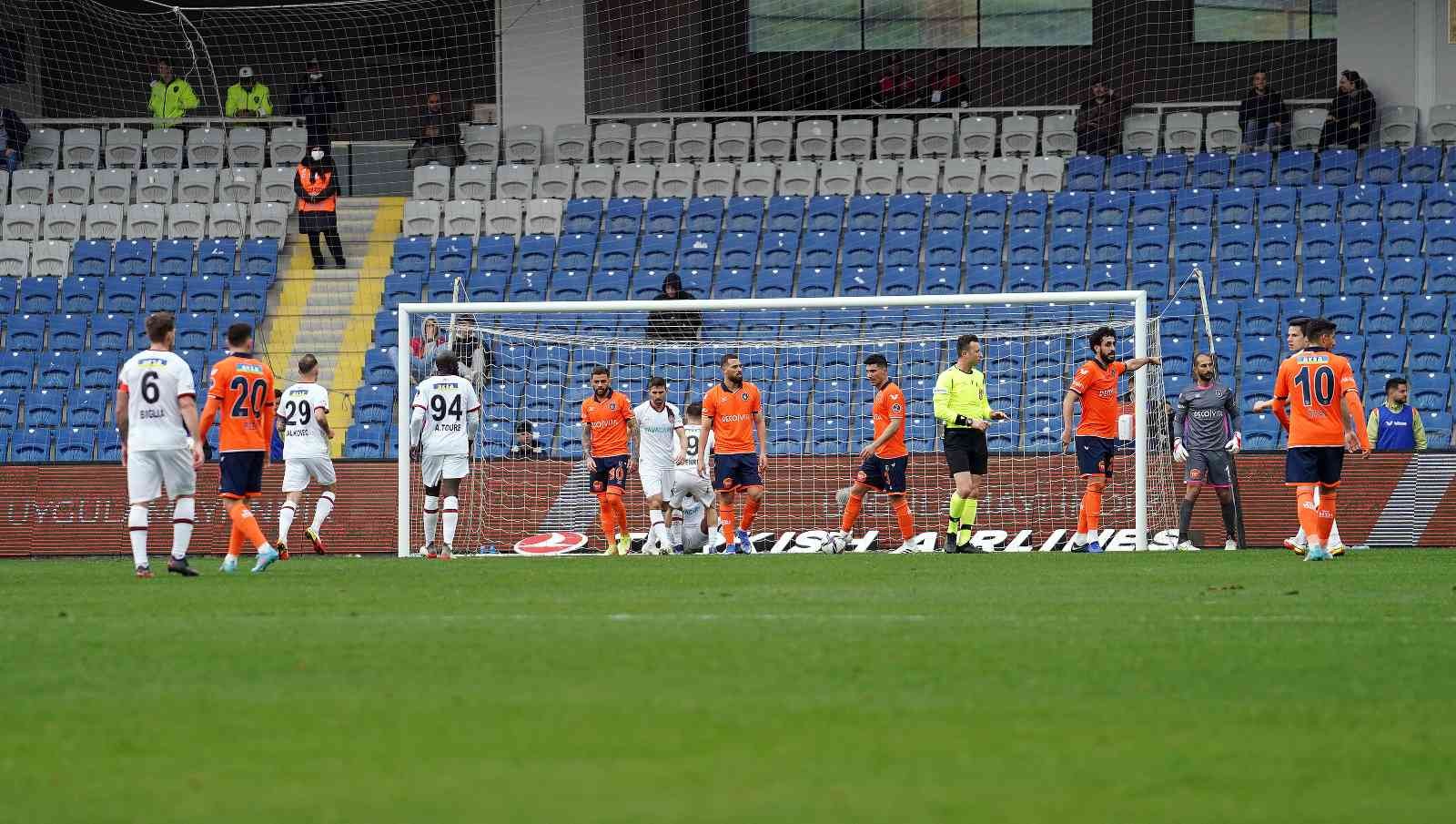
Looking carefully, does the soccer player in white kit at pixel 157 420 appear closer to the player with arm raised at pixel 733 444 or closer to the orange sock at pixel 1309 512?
the player with arm raised at pixel 733 444

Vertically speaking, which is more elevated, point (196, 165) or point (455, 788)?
point (196, 165)

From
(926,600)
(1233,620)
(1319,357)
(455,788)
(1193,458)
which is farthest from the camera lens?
(1193,458)

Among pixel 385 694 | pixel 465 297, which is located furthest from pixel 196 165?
pixel 385 694

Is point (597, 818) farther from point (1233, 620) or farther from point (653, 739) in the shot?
point (1233, 620)

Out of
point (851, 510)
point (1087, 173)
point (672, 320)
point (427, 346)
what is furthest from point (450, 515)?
point (1087, 173)

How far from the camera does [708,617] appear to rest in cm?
873

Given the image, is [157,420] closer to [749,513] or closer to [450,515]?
[450,515]

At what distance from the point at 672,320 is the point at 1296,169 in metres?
10.3

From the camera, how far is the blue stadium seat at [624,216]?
2678cm

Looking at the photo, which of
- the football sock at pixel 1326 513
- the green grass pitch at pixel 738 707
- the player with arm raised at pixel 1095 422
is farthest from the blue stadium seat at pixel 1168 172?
the green grass pitch at pixel 738 707

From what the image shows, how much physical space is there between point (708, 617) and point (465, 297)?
16.2 metres

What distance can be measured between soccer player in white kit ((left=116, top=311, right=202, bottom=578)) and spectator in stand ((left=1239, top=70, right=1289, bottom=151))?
64.0 ft

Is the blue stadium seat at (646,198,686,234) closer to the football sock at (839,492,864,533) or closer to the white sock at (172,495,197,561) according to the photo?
the football sock at (839,492,864,533)

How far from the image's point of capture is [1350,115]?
27.1 m
